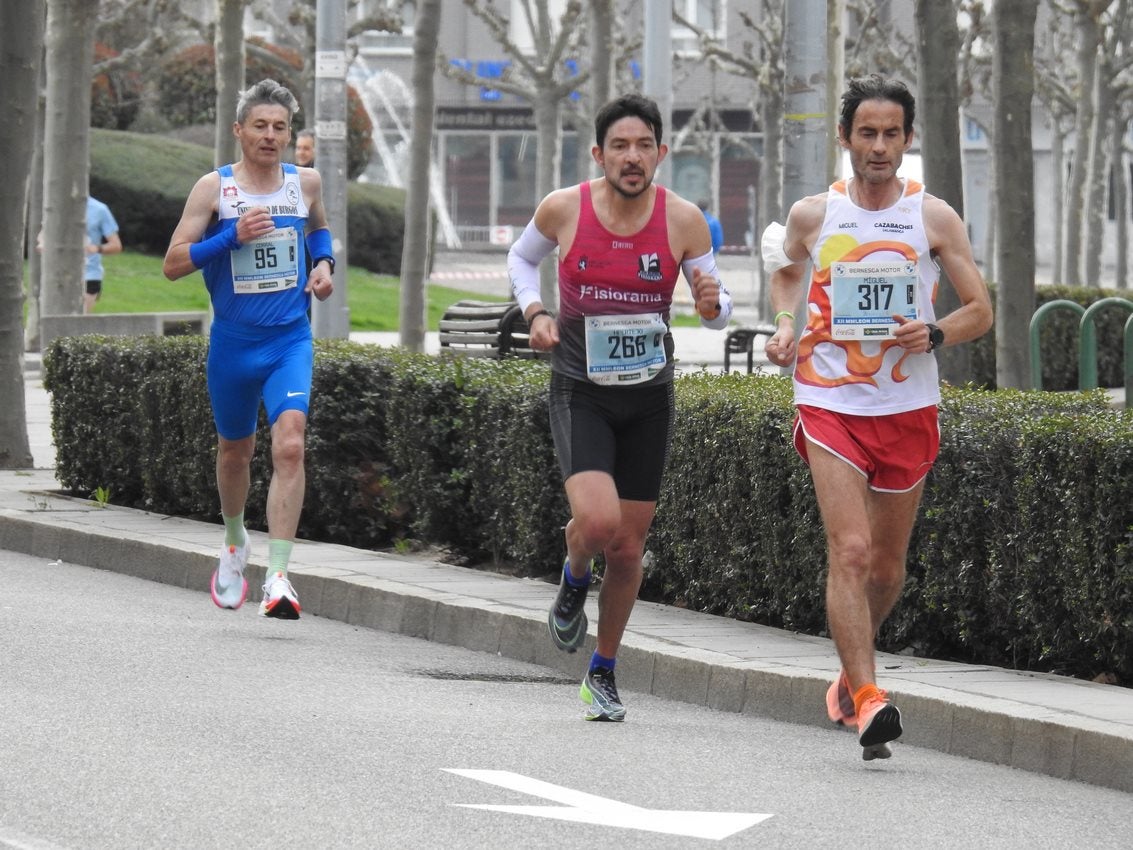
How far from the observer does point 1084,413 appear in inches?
300

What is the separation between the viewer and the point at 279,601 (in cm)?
831

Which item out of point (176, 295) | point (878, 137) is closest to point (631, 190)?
point (878, 137)

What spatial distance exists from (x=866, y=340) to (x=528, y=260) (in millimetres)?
1187

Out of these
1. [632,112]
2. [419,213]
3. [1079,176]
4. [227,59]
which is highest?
[1079,176]

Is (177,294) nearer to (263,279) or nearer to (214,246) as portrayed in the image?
(263,279)

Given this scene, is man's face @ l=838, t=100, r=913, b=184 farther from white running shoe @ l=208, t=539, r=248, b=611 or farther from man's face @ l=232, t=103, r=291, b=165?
white running shoe @ l=208, t=539, r=248, b=611

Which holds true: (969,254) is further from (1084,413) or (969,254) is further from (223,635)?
(223,635)

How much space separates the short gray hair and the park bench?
28.7ft

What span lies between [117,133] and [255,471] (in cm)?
2772

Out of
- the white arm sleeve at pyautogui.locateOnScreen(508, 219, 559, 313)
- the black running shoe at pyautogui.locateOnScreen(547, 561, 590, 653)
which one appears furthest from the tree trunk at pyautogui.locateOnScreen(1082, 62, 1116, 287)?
the black running shoe at pyautogui.locateOnScreen(547, 561, 590, 653)

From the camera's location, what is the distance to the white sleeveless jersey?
6.52 metres

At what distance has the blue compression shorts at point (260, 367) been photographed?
8742 mm

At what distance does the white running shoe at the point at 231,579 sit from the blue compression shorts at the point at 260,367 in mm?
575

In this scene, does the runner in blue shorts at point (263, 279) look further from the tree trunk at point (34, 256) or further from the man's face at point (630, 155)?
the tree trunk at point (34, 256)
